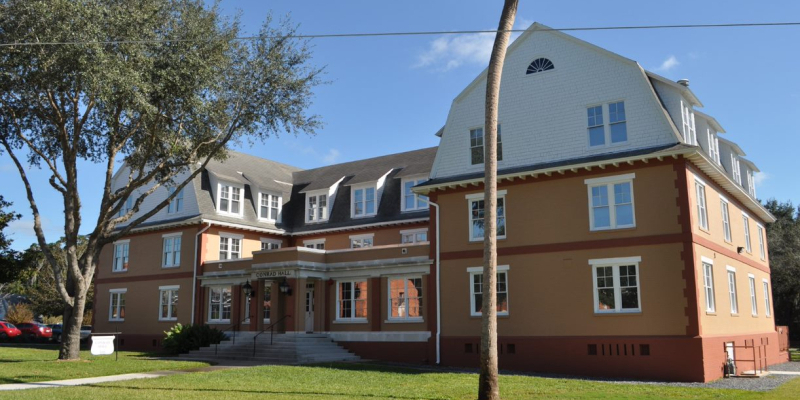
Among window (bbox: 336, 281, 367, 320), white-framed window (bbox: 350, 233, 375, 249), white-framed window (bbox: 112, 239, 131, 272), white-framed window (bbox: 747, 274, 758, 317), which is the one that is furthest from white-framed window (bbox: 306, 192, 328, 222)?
white-framed window (bbox: 747, 274, 758, 317)

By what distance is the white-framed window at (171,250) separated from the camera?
116 ft

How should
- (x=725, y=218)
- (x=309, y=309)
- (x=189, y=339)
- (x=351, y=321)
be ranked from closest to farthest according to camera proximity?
(x=725, y=218) → (x=351, y=321) → (x=189, y=339) → (x=309, y=309)

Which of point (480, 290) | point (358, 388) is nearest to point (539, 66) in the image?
point (480, 290)

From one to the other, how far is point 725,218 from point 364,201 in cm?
1699

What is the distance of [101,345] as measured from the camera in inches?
941

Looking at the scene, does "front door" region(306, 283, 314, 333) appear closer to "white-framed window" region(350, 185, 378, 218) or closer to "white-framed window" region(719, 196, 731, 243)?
"white-framed window" region(350, 185, 378, 218)

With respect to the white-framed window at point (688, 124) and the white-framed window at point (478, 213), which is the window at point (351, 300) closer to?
the white-framed window at point (478, 213)

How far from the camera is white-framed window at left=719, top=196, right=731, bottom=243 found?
25.4m

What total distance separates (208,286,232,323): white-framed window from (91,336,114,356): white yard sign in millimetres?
9271

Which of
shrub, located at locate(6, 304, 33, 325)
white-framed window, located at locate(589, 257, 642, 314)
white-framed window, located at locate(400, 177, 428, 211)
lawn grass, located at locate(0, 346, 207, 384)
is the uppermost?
white-framed window, located at locate(400, 177, 428, 211)

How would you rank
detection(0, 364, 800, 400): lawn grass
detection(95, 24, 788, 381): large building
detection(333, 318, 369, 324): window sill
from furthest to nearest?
detection(333, 318, 369, 324): window sill → detection(95, 24, 788, 381): large building → detection(0, 364, 800, 400): lawn grass

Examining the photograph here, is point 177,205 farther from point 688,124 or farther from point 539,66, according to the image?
point 688,124

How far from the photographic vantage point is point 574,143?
938 inches

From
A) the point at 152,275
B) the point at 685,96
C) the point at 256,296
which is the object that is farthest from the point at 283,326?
the point at 685,96
